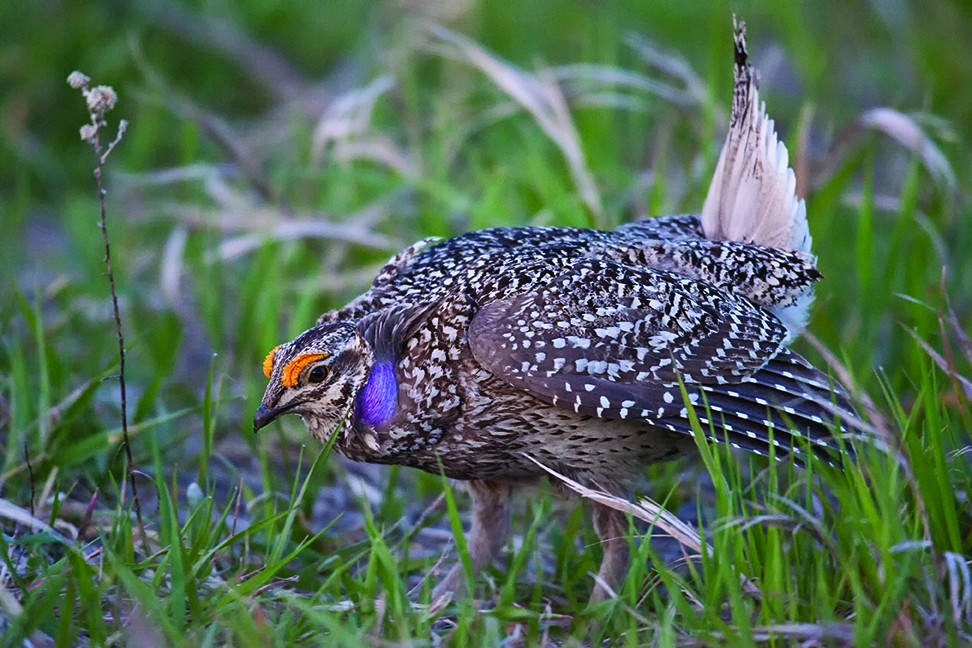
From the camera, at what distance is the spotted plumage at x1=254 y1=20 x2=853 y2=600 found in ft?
10.9

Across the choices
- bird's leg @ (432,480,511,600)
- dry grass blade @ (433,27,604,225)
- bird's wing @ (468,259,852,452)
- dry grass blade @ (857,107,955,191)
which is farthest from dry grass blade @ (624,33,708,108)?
bird's leg @ (432,480,511,600)

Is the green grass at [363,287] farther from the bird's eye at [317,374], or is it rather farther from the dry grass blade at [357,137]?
the bird's eye at [317,374]

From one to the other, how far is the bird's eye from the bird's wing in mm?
475

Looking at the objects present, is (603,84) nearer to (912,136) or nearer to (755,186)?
(912,136)

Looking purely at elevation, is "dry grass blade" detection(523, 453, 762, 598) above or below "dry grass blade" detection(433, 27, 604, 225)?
below

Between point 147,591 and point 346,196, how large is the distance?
3907mm

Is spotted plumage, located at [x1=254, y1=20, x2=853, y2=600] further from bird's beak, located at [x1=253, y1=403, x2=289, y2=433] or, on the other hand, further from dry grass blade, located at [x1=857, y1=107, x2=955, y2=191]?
dry grass blade, located at [x1=857, y1=107, x2=955, y2=191]

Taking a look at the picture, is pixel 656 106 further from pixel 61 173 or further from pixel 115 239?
pixel 61 173

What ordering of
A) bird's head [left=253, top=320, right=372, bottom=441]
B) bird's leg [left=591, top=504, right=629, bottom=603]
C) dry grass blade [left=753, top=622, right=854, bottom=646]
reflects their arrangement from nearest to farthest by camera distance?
dry grass blade [left=753, top=622, right=854, bottom=646]
bird's head [left=253, top=320, right=372, bottom=441]
bird's leg [left=591, top=504, right=629, bottom=603]

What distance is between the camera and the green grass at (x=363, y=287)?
9.48 ft

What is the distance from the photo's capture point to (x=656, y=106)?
6449mm

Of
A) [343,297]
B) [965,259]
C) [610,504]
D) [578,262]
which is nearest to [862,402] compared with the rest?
[610,504]

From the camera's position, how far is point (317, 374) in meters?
3.45

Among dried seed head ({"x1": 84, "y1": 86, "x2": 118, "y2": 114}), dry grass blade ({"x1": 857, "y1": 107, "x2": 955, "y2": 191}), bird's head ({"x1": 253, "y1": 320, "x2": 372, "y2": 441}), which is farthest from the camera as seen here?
dry grass blade ({"x1": 857, "y1": 107, "x2": 955, "y2": 191})
